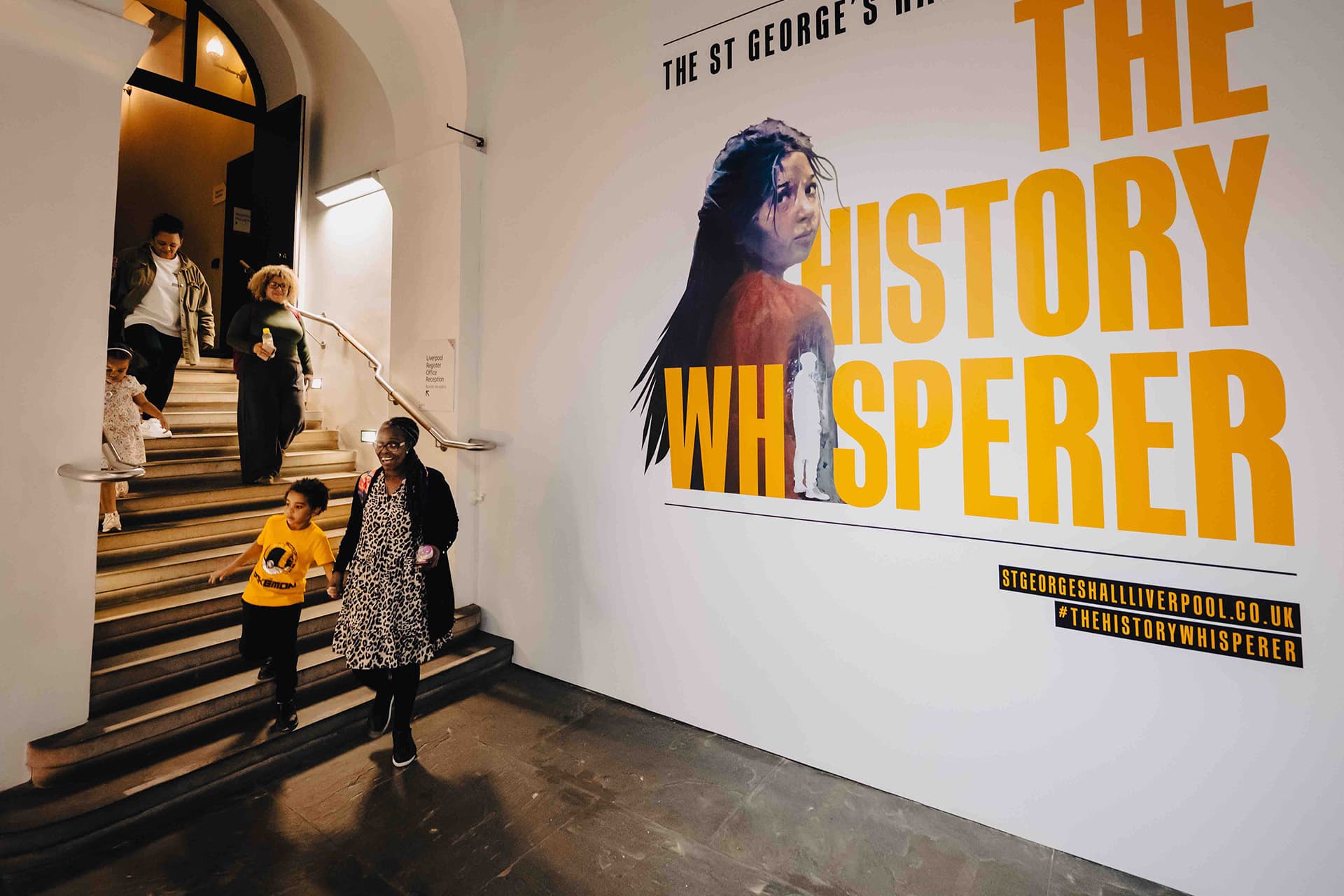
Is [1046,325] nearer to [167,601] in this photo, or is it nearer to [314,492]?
[314,492]

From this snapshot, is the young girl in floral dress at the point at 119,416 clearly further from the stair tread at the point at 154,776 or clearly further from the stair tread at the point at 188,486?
the stair tread at the point at 154,776

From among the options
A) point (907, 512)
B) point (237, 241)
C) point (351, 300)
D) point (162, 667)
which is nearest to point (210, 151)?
point (237, 241)

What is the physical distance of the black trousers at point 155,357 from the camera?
3795 millimetres

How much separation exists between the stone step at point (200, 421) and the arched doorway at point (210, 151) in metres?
1.62

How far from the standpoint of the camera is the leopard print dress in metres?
2.55

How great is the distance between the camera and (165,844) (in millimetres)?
2117

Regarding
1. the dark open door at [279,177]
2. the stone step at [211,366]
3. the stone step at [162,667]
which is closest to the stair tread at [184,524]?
the stone step at [162,667]

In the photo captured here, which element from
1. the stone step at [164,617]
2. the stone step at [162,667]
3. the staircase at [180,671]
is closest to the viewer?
the staircase at [180,671]

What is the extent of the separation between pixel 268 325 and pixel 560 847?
3584 millimetres

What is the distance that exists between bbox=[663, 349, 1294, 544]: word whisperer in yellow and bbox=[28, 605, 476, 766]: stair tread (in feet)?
7.84

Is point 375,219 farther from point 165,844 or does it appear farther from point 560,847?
point 560,847

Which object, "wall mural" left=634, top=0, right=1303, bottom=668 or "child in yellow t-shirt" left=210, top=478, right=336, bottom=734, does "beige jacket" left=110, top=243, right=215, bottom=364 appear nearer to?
"child in yellow t-shirt" left=210, top=478, right=336, bottom=734

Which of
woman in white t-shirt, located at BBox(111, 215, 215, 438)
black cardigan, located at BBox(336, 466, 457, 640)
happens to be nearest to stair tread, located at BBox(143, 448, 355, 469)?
woman in white t-shirt, located at BBox(111, 215, 215, 438)

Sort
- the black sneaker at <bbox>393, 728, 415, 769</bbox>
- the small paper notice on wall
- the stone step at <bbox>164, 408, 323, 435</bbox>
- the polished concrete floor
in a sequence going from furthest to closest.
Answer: the stone step at <bbox>164, 408, 323, 435</bbox>
the small paper notice on wall
the black sneaker at <bbox>393, 728, 415, 769</bbox>
the polished concrete floor
